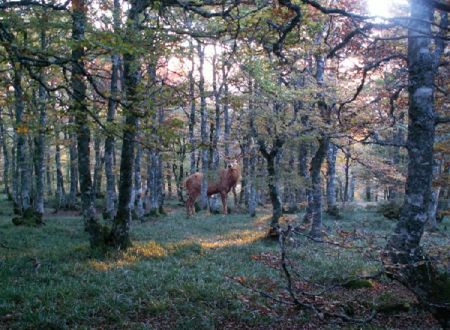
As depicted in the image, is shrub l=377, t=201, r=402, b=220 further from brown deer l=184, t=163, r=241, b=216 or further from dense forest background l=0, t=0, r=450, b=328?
brown deer l=184, t=163, r=241, b=216

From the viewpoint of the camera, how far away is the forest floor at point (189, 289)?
7070mm

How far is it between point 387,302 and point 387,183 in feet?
64.5

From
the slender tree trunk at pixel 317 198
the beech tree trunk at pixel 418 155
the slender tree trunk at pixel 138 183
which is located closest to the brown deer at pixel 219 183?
the slender tree trunk at pixel 138 183

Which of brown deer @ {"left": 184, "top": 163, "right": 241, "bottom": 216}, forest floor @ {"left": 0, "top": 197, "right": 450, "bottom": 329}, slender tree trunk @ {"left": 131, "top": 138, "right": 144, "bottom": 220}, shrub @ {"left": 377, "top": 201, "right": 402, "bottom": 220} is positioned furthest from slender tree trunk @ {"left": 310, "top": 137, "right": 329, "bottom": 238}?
brown deer @ {"left": 184, "top": 163, "right": 241, "bottom": 216}

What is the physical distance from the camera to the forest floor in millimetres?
7070

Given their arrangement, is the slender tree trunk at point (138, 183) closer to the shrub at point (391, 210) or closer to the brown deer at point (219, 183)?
the brown deer at point (219, 183)

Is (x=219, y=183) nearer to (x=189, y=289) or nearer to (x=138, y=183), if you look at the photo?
(x=138, y=183)

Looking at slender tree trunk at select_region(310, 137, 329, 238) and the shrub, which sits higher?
slender tree trunk at select_region(310, 137, 329, 238)

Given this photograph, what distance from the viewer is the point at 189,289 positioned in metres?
8.98

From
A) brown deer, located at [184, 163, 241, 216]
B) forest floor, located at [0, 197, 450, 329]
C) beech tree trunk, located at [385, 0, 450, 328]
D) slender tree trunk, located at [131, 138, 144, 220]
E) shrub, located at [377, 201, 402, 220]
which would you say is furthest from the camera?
brown deer, located at [184, 163, 241, 216]

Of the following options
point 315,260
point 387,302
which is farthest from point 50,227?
point 387,302

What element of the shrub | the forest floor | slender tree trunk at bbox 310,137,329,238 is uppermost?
slender tree trunk at bbox 310,137,329,238

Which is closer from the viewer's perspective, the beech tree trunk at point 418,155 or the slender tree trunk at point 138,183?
the beech tree trunk at point 418,155

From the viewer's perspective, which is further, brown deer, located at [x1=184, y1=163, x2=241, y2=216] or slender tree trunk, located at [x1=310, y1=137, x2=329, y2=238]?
brown deer, located at [x1=184, y1=163, x2=241, y2=216]
